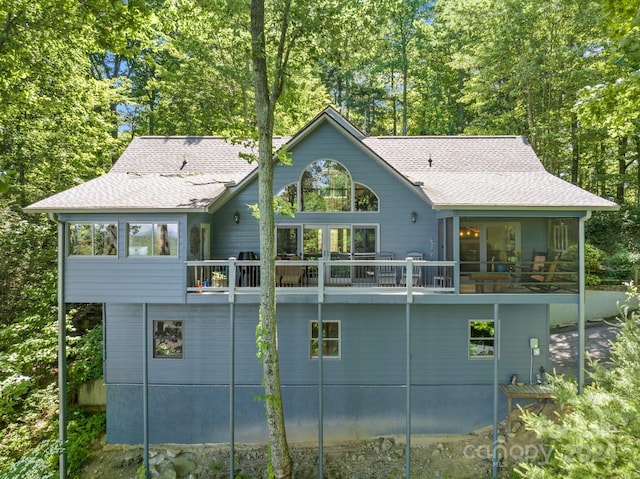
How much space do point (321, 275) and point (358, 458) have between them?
206 inches

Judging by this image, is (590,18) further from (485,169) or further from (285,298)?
(285,298)

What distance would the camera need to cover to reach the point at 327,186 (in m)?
10.8

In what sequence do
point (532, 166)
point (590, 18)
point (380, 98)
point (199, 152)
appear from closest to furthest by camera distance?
point (532, 166) → point (199, 152) → point (590, 18) → point (380, 98)

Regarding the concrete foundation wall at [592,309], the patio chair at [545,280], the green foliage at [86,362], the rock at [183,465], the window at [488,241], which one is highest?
the window at [488,241]

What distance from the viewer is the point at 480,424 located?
9906mm

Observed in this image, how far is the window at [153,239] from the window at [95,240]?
0.45 meters

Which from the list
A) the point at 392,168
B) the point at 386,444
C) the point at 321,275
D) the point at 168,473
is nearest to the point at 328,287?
the point at 321,275

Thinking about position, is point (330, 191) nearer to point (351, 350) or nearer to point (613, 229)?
point (351, 350)

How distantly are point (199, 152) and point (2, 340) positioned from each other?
29.1 feet

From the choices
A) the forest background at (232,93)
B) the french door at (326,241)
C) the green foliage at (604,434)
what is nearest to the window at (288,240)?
the french door at (326,241)

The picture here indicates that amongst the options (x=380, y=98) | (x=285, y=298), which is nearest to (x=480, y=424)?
(x=285, y=298)

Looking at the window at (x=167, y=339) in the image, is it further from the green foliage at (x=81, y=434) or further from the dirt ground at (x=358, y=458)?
the green foliage at (x=81, y=434)

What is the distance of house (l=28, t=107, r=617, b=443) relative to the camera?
8883 millimetres

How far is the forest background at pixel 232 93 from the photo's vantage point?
26.2ft
